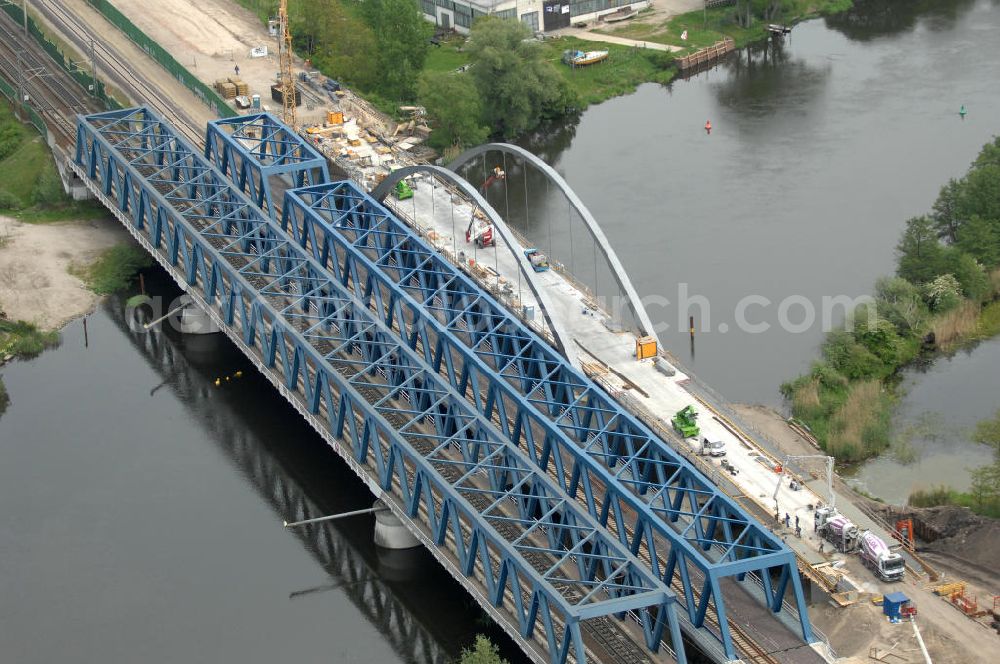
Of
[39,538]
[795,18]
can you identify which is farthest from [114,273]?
[795,18]

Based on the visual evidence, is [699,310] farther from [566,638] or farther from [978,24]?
[978,24]

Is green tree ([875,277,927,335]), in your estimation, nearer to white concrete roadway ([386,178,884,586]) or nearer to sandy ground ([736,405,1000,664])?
white concrete roadway ([386,178,884,586])

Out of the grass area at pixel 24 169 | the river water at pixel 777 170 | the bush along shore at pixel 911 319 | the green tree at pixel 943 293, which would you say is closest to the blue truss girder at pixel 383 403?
the grass area at pixel 24 169

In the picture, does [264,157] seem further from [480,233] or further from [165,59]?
Result: [165,59]

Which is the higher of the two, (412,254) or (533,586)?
(412,254)

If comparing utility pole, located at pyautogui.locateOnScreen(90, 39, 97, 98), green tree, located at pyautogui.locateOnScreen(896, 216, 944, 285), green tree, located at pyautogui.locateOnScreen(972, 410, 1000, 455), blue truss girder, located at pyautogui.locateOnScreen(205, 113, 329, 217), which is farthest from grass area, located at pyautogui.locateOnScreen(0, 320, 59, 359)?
green tree, located at pyautogui.locateOnScreen(972, 410, 1000, 455)
